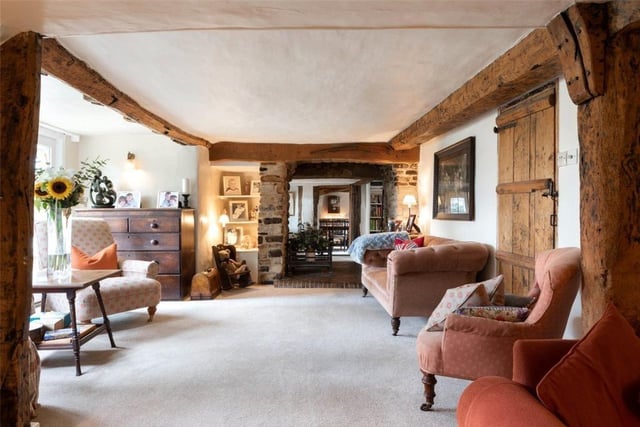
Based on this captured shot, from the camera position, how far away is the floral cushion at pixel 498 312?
1.80 metres

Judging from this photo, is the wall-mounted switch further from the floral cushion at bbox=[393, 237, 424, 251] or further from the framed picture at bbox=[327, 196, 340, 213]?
the framed picture at bbox=[327, 196, 340, 213]

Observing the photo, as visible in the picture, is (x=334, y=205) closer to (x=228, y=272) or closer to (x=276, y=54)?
(x=228, y=272)

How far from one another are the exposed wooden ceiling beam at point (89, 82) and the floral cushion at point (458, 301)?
283 cm

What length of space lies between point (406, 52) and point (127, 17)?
1.62 m

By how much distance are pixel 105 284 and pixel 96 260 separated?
0.38 m

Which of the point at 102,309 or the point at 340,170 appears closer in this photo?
the point at 102,309

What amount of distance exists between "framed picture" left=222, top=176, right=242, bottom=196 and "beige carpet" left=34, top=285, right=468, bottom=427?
2.53 m

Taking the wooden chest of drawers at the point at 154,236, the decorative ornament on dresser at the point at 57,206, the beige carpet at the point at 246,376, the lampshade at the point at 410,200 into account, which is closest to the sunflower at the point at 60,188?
the decorative ornament on dresser at the point at 57,206

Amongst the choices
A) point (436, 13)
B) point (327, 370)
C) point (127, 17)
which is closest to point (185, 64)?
point (127, 17)

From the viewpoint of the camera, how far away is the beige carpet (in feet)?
6.29

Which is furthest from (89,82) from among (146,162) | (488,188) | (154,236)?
(488,188)

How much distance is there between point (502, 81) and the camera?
2371 millimetres

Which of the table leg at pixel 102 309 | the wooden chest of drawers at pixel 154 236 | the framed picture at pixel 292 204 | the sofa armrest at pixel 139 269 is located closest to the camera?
the table leg at pixel 102 309

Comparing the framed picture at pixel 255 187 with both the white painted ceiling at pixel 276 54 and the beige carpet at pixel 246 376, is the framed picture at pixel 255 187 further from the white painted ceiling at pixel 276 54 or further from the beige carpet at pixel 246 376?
the beige carpet at pixel 246 376
